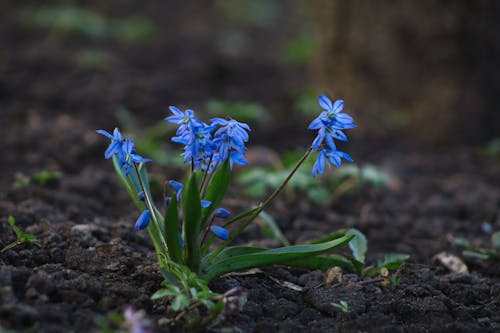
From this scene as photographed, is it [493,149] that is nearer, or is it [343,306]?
[343,306]

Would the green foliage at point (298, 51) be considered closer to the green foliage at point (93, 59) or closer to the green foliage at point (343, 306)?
the green foliage at point (93, 59)

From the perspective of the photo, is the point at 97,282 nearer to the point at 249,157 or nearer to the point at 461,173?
the point at 249,157

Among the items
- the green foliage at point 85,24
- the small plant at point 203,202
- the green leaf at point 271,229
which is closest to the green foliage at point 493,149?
the green leaf at point 271,229

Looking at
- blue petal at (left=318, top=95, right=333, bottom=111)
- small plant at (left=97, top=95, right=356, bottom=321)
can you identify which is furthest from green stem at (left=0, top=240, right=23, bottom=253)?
blue petal at (left=318, top=95, right=333, bottom=111)

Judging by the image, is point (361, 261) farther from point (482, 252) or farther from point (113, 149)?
point (113, 149)

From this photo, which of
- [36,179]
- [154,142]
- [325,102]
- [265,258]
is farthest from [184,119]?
[154,142]

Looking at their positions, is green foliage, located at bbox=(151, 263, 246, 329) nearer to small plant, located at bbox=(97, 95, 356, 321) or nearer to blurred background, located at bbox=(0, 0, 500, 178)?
small plant, located at bbox=(97, 95, 356, 321)
